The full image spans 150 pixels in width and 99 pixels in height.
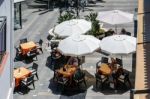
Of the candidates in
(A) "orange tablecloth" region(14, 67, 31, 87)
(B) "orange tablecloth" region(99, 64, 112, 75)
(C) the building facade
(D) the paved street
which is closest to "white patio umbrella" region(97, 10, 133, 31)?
(D) the paved street

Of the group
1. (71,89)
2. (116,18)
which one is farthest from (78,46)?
(116,18)

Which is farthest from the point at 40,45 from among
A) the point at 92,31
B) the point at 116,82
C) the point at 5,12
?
the point at 5,12

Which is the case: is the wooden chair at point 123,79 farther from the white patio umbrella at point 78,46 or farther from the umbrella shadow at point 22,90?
the umbrella shadow at point 22,90

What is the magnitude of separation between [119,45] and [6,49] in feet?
28.8

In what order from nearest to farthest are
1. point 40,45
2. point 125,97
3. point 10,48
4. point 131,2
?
point 10,48 < point 125,97 < point 40,45 < point 131,2

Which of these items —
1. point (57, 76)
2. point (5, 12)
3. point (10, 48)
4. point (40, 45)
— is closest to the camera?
point (5, 12)

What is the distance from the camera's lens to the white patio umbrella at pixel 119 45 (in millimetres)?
19797

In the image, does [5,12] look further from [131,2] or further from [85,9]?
[131,2]

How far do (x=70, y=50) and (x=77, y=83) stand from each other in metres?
1.71

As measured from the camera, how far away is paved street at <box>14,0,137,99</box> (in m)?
19.0

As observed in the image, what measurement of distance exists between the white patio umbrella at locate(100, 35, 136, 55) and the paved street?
1.60m

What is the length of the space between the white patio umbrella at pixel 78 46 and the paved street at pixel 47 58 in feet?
5.45

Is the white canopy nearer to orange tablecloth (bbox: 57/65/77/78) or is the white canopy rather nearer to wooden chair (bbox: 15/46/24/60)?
wooden chair (bbox: 15/46/24/60)

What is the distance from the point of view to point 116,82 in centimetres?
1952
